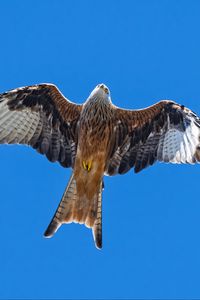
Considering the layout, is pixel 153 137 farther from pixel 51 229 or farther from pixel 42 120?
pixel 51 229

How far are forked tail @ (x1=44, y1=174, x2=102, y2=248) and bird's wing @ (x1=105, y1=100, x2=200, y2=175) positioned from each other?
90 cm

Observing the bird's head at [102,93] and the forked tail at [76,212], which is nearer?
the forked tail at [76,212]

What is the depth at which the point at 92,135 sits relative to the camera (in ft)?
53.7

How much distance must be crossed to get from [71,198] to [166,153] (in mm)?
2174

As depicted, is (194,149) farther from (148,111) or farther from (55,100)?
(55,100)

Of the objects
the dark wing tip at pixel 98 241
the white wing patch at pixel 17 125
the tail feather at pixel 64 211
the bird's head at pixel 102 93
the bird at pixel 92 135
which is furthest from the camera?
the bird's head at pixel 102 93

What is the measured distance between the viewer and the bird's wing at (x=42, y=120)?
16.3 metres

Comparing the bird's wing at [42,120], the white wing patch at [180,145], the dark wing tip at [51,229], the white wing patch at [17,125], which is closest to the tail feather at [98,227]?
the dark wing tip at [51,229]

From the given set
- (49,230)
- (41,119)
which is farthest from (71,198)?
(41,119)

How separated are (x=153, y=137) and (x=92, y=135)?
1.31 meters

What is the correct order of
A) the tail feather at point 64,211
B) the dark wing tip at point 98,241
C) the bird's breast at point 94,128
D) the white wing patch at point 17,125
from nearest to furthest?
1. the dark wing tip at point 98,241
2. the tail feather at point 64,211
3. the white wing patch at point 17,125
4. the bird's breast at point 94,128

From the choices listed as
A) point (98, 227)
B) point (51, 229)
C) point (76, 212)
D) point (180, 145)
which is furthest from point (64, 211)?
point (180, 145)

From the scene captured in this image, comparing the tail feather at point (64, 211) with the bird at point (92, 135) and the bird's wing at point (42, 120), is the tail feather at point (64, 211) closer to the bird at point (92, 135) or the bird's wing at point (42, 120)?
the bird at point (92, 135)

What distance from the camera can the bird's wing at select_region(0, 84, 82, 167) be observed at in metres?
16.3
